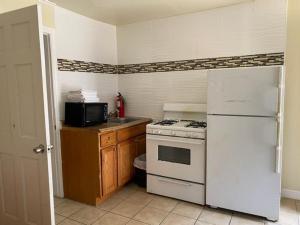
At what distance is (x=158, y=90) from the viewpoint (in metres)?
3.54

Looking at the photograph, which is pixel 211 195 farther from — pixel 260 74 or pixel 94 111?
pixel 94 111

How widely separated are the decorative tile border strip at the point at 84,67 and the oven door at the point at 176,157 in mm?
1297

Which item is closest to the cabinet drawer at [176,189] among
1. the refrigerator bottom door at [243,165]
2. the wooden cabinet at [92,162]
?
the refrigerator bottom door at [243,165]

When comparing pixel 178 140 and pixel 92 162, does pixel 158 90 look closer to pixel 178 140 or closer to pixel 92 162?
pixel 178 140

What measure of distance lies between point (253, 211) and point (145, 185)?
140 centimetres

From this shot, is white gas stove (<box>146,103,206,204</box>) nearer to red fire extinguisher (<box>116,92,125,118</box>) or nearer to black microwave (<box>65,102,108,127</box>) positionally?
black microwave (<box>65,102,108,127</box>)

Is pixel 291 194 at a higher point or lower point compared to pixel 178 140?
lower

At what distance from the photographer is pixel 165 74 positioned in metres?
3.45

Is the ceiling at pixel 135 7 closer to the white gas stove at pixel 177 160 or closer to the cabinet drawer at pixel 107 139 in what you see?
the white gas stove at pixel 177 160

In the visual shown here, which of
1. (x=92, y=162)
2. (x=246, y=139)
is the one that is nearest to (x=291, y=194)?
(x=246, y=139)

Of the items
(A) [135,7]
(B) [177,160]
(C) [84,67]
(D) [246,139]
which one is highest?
(A) [135,7]

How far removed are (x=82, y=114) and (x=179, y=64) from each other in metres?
1.52

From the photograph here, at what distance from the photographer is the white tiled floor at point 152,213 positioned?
7.99 ft

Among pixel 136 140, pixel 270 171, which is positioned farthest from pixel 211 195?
pixel 136 140
